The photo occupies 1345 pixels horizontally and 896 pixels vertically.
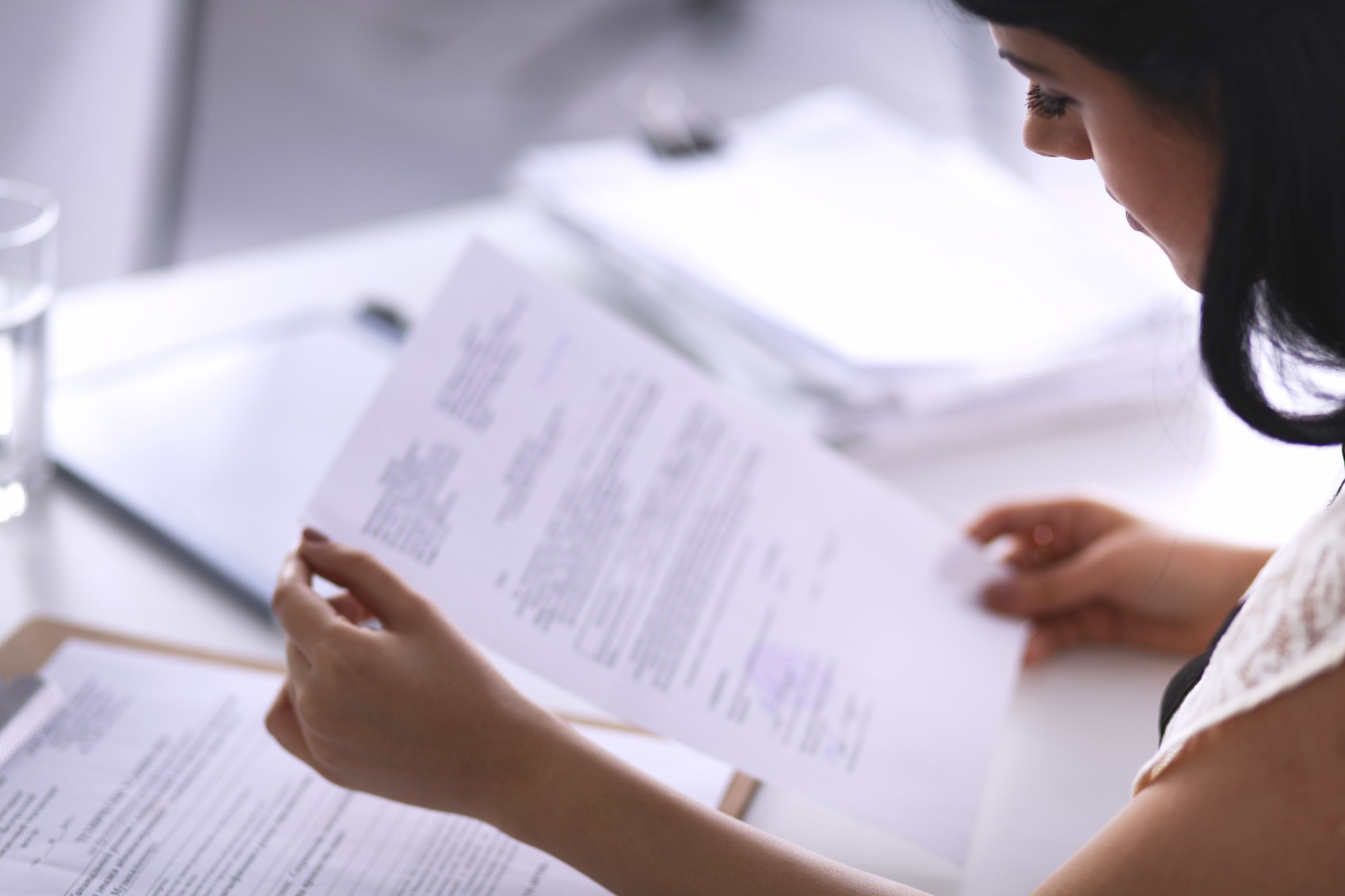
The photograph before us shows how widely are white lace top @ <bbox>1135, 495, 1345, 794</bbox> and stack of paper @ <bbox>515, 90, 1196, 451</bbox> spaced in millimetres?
446

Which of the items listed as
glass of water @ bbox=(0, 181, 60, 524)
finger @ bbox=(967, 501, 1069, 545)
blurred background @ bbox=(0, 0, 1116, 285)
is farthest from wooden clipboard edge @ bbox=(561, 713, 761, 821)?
blurred background @ bbox=(0, 0, 1116, 285)

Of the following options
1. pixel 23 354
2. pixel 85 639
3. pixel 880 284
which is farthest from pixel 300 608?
pixel 880 284

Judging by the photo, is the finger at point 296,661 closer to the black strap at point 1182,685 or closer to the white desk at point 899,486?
the white desk at point 899,486

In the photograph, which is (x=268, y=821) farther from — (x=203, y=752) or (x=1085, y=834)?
(x=1085, y=834)

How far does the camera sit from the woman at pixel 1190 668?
45 cm

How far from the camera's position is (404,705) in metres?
0.57

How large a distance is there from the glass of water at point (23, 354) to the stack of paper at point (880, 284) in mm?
431

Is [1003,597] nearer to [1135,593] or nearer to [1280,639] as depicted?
[1135,593]

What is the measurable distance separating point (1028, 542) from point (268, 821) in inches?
19.3

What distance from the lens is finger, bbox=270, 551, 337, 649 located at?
580 mm

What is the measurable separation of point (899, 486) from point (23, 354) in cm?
58

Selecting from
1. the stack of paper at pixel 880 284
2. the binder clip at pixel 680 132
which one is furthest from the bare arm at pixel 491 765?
the binder clip at pixel 680 132

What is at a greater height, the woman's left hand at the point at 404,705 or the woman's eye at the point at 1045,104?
the woman's eye at the point at 1045,104

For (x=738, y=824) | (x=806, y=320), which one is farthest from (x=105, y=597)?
(x=806, y=320)
